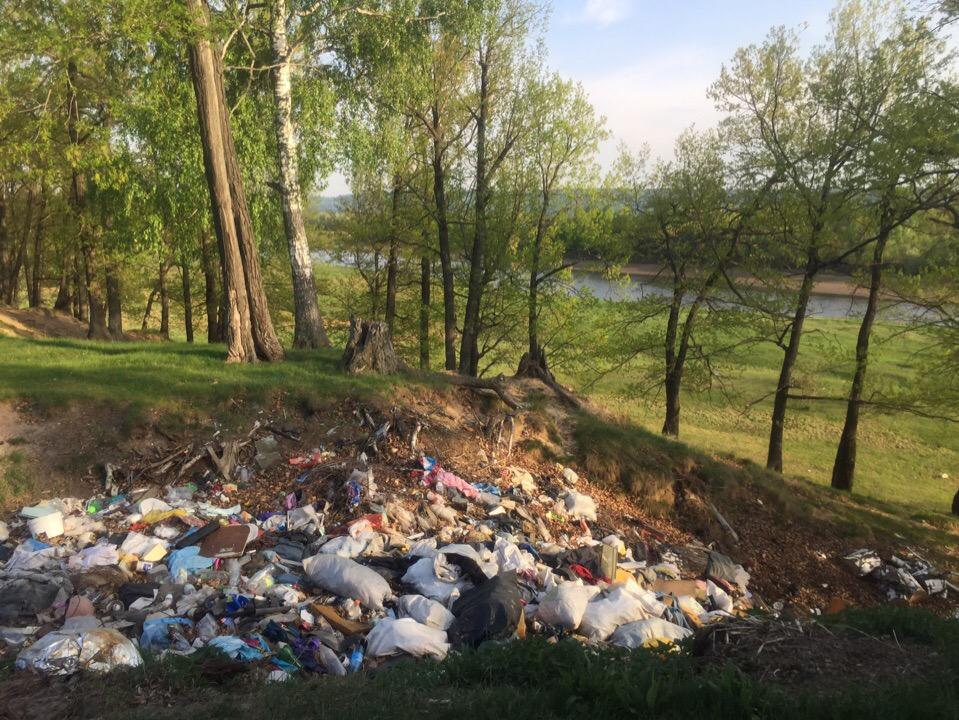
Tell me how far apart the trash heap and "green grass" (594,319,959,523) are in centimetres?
968

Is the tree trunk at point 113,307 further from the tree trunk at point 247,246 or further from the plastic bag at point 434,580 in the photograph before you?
the plastic bag at point 434,580

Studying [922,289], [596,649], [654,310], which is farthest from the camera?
[654,310]

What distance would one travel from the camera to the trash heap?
15.7ft

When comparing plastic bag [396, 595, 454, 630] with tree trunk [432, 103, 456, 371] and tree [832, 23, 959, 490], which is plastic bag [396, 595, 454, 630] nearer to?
tree [832, 23, 959, 490]

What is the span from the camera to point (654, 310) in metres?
18.3

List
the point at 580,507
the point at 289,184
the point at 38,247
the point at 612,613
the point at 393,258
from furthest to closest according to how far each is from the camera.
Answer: the point at 38,247
the point at 393,258
the point at 289,184
the point at 580,507
the point at 612,613

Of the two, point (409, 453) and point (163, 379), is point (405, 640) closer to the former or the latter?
point (409, 453)

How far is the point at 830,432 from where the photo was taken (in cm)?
2430

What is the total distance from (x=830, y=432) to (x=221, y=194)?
22892mm

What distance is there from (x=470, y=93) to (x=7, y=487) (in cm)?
1534

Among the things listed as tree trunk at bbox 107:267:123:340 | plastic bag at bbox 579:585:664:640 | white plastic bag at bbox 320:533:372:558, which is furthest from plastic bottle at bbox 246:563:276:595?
tree trunk at bbox 107:267:123:340

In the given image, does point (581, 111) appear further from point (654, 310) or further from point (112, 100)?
point (112, 100)

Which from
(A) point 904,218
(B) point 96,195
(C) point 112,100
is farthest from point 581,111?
(B) point 96,195

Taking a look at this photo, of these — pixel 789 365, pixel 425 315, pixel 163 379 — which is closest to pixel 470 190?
pixel 425 315
